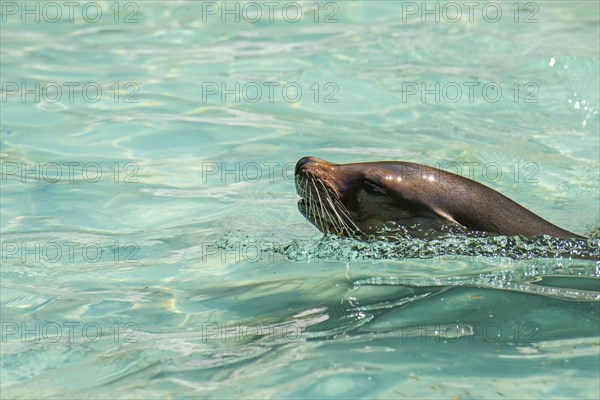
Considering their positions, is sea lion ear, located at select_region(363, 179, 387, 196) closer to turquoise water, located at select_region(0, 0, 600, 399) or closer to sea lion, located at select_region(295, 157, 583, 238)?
sea lion, located at select_region(295, 157, 583, 238)

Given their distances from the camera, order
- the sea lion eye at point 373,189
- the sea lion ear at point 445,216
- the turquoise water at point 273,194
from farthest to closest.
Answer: the sea lion eye at point 373,189, the sea lion ear at point 445,216, the turquoise water at point 273,194

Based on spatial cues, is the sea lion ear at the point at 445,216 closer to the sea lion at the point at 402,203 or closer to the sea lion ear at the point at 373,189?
the sea lion at the point at 402,203

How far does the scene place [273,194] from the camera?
624 cm

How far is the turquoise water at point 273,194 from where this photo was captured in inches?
146

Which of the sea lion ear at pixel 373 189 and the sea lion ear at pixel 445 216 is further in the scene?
the sea lion ear at pixel 373 189

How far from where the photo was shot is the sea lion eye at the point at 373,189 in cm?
491

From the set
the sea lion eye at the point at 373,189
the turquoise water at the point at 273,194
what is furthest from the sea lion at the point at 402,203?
the turquoise water at the point at 273,194

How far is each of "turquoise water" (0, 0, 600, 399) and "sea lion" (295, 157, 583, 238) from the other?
0.50 ft

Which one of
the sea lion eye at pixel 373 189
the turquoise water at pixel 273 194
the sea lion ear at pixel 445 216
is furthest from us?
the sea lion eye at pixel 373 189

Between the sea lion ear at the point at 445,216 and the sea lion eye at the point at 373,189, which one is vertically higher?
the sea lion eye at the point at 373,189

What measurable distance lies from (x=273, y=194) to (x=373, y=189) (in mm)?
1405

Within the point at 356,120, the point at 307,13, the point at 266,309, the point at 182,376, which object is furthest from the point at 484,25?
the point at 182,376

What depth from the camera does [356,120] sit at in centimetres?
764

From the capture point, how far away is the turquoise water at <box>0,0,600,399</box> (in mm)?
3715
